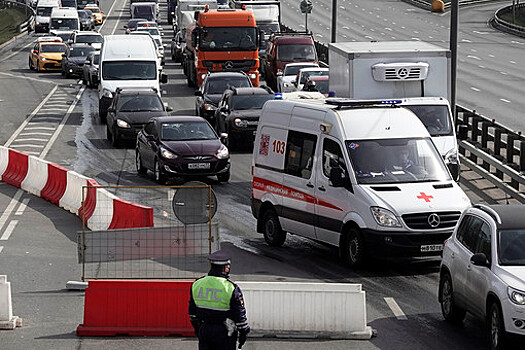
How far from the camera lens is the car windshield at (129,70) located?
40031 millimetres

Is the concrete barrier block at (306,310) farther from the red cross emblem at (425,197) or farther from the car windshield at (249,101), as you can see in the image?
the car windshield at (249,101)

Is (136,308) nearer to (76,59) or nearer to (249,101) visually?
(249,101)

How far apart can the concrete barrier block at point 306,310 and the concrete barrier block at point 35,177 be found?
39.8 feet

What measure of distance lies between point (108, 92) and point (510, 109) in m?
13.8

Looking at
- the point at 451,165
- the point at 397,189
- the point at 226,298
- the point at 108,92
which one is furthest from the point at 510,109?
the point at 226,298

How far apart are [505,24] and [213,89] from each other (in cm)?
4938

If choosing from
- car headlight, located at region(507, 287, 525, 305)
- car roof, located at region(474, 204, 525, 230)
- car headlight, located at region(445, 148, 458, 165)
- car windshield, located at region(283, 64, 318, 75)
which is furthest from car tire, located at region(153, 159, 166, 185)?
car windshield, located at region(283, 64, 318, 75)

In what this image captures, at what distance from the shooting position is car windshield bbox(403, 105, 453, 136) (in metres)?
24.0

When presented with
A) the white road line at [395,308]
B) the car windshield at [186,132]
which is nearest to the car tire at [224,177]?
the car windshield at [186,132]

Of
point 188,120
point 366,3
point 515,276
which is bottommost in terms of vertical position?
point 366,3

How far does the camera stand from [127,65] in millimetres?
40469

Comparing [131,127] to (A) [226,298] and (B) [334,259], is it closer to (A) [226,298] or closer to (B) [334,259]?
(B) [334,259]

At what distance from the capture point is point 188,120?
28.1m

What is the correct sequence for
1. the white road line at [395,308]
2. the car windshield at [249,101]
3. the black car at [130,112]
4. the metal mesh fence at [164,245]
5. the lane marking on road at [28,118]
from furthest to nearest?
the lane marking on road at [28,118] < the car windshield at [249,101] < the black car at [130,112] < the white road line at [395,308] < the metal mesh fence at [164,245]
